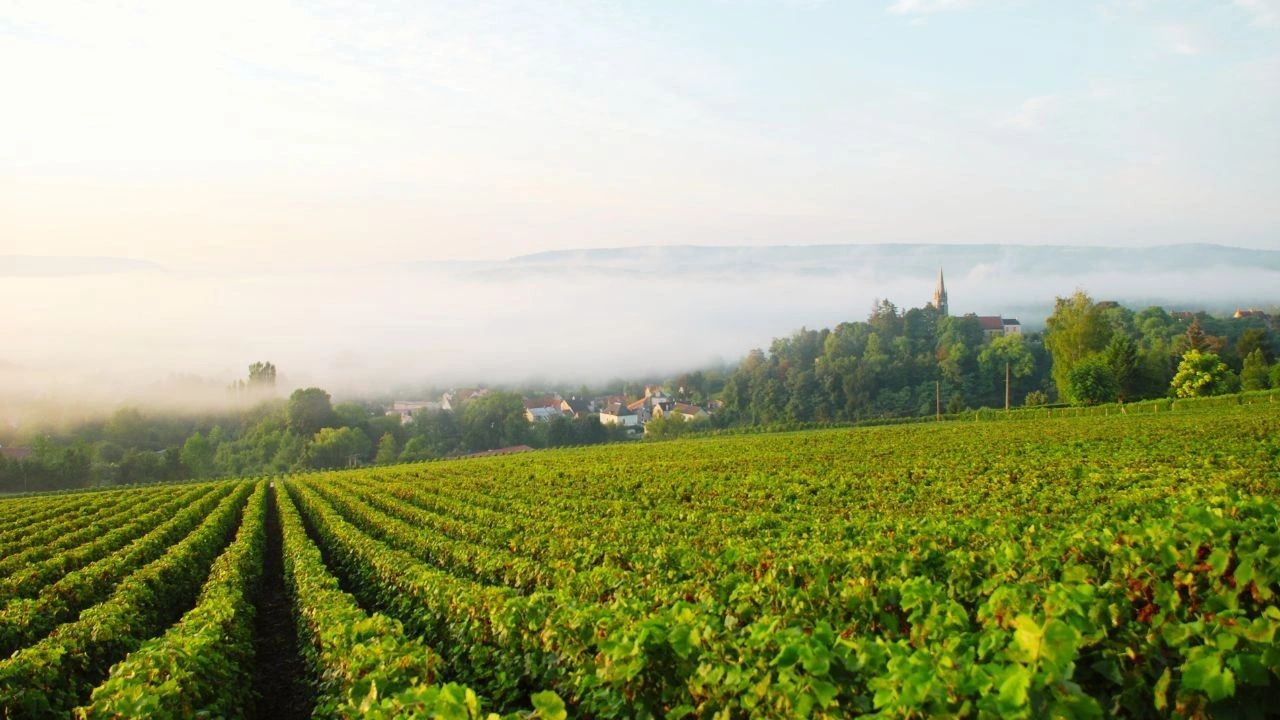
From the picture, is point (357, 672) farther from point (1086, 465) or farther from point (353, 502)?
point (353, 502)

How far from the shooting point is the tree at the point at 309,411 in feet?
459

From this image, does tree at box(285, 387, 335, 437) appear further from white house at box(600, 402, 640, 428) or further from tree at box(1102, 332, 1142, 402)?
tree at box(1102, 332, 1142, 402)

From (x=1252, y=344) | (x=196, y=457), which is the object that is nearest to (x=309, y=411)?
(x=196, y=457)

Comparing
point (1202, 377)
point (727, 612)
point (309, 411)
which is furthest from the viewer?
point (309, 411)

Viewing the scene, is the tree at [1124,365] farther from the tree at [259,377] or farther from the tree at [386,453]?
the tree at [259,377]

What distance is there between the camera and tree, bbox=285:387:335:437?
13988 centimetres

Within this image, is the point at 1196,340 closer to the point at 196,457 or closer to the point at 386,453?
the point at 386,453

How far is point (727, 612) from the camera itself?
287 inches

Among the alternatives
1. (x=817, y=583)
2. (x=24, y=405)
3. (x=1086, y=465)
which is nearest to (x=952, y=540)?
(x=817, y=583)

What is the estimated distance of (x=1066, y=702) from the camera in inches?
135

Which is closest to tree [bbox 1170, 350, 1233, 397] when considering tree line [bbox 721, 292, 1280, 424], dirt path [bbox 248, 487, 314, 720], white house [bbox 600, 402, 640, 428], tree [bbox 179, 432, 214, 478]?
tree line [bbox 721, 292, 1280, 424]

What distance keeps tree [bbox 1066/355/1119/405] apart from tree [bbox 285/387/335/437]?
384 feet

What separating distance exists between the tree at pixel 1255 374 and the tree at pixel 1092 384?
11.1 metres

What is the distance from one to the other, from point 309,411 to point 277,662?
452 feet
